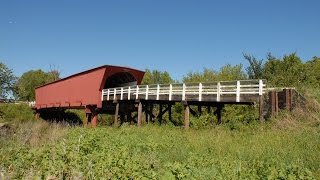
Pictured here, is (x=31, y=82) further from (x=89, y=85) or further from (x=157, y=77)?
(x=89, y=85)

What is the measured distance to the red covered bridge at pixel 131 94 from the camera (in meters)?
18.5

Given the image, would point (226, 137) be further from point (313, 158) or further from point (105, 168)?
point (105, 168)

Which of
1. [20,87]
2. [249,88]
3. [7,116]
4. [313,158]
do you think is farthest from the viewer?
[20,87]

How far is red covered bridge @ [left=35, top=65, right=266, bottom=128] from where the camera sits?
60.8ft

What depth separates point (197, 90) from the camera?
2047 centimetres

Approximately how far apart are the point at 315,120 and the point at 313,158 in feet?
17.3

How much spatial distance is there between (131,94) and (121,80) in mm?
10726

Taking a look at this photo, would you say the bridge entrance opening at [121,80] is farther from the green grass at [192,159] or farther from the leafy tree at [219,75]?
the green grass at [192,159]

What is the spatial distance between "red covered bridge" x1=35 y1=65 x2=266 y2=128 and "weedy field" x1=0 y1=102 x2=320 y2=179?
257 centimetres

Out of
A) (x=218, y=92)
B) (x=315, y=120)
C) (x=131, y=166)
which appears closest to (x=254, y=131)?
(x=315, y=120)

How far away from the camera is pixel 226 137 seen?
14914 millimetres

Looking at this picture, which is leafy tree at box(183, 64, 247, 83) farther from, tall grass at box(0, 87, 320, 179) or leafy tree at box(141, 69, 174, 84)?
leafy tree at box(141, 69, 174, 84)

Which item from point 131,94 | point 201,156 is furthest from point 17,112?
point 201,156

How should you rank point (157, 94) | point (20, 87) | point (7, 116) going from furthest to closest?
point (20, 87) → point (7, 116) → point (157, 94)
